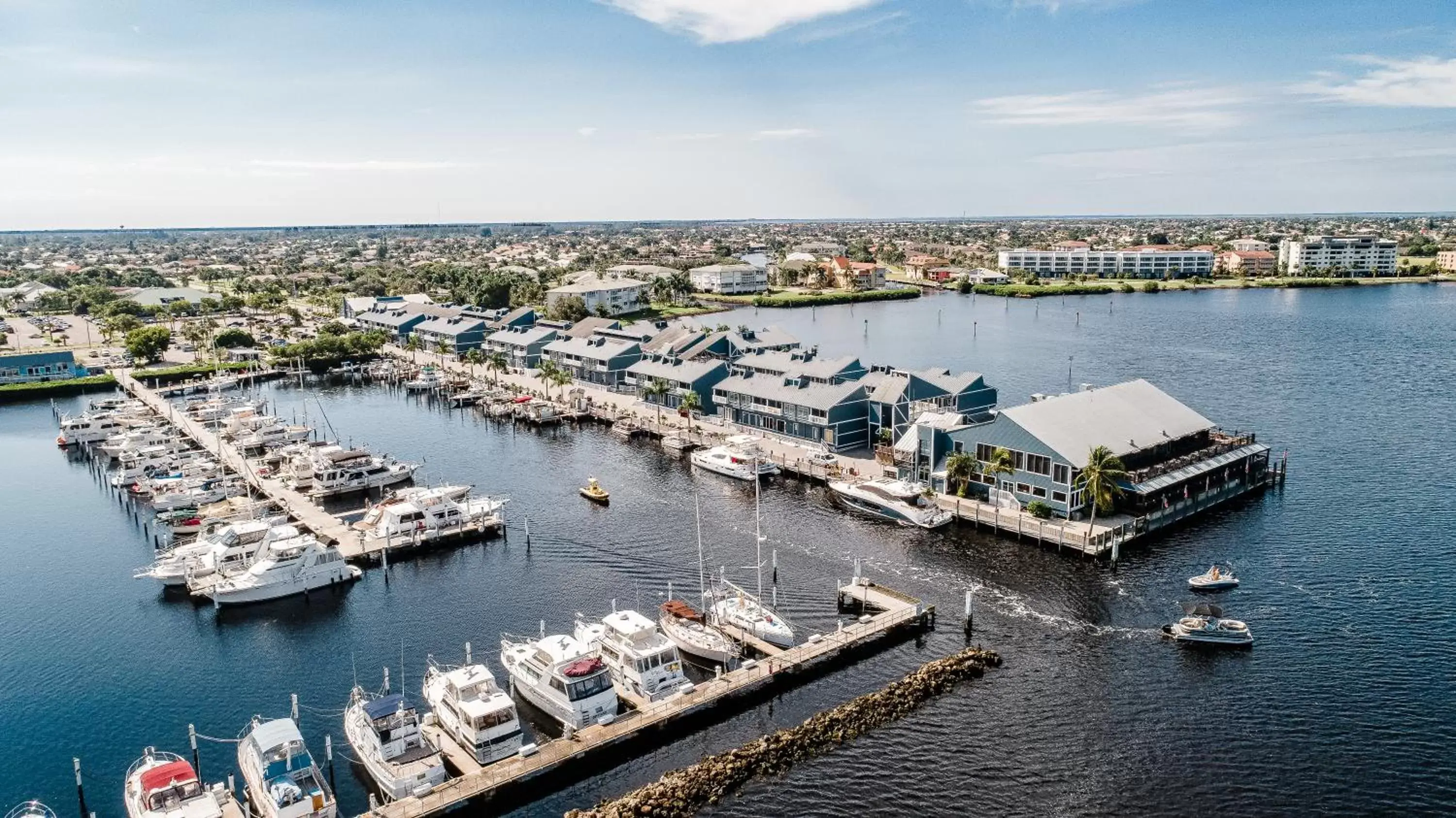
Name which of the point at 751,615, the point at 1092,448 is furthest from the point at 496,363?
the point at 751,615

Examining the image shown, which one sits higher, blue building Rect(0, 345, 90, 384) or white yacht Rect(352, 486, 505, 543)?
blue building Rect(0, 345, 90, 384)

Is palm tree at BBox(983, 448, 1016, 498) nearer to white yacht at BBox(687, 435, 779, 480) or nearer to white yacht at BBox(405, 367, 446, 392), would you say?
white yacht at BBox(687, 435, 779, 480)

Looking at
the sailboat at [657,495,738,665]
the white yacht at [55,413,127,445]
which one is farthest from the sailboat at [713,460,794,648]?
the white yacht at [55,413,127,445]

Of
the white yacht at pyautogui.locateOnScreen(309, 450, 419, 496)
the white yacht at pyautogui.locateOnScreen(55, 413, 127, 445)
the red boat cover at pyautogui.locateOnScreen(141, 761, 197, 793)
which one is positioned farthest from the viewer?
the white yacht at pyautogui.locateOnScreen(55, 413, 127, 445)

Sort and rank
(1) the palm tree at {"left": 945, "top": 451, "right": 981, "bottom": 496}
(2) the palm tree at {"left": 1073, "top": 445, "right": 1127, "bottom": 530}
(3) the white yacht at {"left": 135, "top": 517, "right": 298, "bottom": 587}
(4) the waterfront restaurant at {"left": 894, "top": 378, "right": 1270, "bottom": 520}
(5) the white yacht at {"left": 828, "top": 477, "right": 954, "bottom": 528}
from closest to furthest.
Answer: (3) the white yacht at {"left": 135, "top": 517, "right": 298, "bottom": 587} < (2) the palm tree at {"left": 1073, "top": 445, "right": 1127, "bottom": 530} < (4) the waterfront restaurant at {"left": 894, "top": 378, "right": 1270, "bottom": 520} < (5) the white yacht at {"left": 828, "top": 477, "right": 954, "bottom": 528} < (1) the palm tree at {"left": 945, "top": 451, "right": 981, "bottom": 496}

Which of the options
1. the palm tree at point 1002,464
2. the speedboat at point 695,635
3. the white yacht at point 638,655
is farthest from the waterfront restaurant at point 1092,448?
the white yacht at point 638,655

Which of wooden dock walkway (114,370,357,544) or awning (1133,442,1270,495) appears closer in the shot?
awning (1133,442,1270,495)
